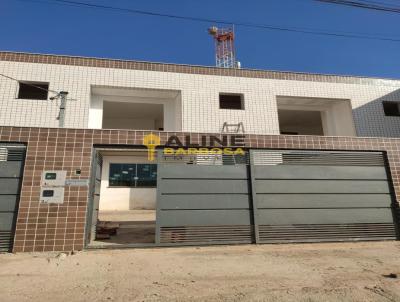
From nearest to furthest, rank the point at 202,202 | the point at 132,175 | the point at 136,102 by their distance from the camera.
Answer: the point at 202,202 < the point at 136,102 < the point at 132,175

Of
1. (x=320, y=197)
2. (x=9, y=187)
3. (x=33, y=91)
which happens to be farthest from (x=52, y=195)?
(x=33, y=91)

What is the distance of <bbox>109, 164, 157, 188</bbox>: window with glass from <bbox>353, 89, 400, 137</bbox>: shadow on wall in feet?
41.8

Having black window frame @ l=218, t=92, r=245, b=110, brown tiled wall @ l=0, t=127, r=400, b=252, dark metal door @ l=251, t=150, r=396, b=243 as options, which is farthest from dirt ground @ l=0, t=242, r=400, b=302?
black window frame @ l=218, t=92, r=245, b=110

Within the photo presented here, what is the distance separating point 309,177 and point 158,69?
821 cm

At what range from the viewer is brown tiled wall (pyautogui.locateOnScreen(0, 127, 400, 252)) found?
19.3ft

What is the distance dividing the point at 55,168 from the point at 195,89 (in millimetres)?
7544

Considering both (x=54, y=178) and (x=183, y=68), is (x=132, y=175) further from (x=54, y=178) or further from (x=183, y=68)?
(x=54, y=178)

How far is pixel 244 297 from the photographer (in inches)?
140

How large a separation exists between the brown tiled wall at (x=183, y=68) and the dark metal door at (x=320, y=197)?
6.75 metres

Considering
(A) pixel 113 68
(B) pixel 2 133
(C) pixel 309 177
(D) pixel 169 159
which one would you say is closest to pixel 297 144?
(C) pixel 309 177

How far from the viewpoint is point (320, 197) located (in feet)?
23.7

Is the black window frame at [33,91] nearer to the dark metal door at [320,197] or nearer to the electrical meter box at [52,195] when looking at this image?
the electrical meter box at [52,195]

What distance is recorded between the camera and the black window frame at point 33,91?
11352mm

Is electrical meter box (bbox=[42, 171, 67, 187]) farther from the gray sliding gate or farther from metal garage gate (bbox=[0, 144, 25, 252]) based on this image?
the gray sliding gate
